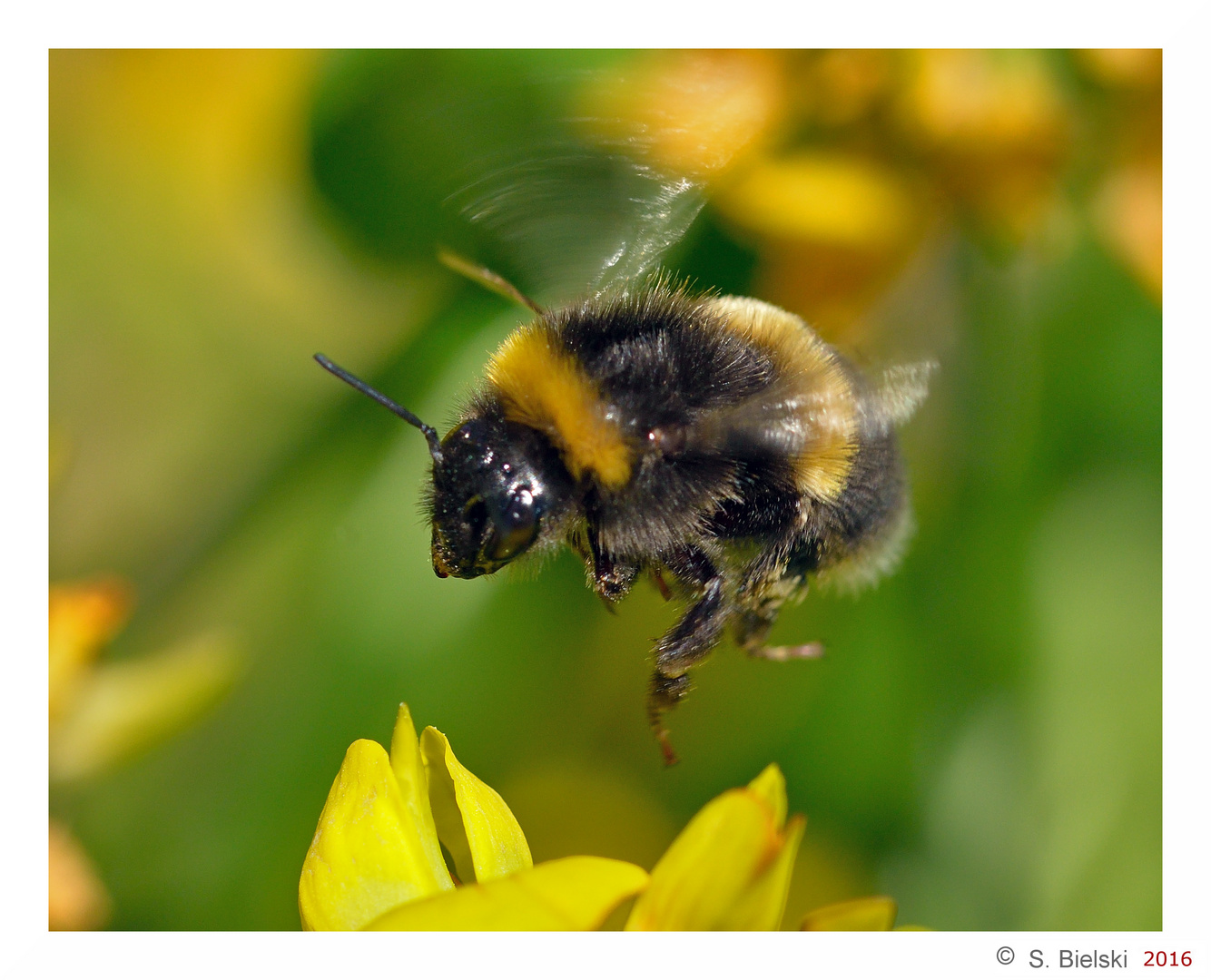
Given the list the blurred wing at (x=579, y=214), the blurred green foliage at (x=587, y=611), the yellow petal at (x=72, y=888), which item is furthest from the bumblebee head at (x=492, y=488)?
the yellow petal at (x=72, y=888)

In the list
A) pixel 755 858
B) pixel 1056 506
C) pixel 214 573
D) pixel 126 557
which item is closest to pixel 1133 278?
pixel 1056 506

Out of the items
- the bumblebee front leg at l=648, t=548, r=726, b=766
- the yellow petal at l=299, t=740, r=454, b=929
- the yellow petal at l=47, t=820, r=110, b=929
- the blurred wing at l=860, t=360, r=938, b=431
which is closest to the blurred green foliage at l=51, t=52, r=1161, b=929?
the yellow petal at l=47, t=820, r=110, b=929

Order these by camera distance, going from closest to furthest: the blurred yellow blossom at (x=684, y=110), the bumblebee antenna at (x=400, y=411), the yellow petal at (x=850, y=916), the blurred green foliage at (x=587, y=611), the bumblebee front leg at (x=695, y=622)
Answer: the yellow petal at (x=850, y=916)
the bumblebee antenna at (x=400, y=411)
the bumblebee front leg at (x=695, y=622)
the blurred yellow blossom at (x=684, y=110)
the blurred green foliage at (x=587, y=611)

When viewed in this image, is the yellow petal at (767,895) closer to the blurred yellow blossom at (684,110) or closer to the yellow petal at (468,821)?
the yellow petal at (468,821)

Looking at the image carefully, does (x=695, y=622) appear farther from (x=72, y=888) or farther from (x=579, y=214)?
(x=72, y=888)

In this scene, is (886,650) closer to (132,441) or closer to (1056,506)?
(1056,506)

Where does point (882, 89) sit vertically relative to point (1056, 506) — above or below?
above
